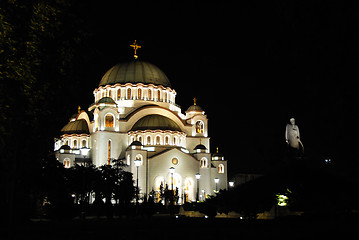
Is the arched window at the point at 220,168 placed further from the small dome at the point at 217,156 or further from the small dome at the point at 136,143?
the small dome at the point at 136,143

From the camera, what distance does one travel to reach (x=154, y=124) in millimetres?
53156

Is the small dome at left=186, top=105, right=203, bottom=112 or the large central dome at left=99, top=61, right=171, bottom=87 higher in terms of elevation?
the large central dome at left=99, top=61, right=171, bottom=87

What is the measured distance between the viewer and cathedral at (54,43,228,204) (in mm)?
50775

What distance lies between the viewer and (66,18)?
13.9 meters

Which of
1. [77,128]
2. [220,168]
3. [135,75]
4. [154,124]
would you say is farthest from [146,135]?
[220,168]

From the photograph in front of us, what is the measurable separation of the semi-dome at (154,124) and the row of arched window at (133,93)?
4385 mm

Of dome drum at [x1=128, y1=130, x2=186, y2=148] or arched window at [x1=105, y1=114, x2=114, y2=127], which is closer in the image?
dome drum at [x1=128, y1=130, x2=186, y2=148]

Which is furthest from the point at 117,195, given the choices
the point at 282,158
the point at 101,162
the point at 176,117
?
the point at 176,117

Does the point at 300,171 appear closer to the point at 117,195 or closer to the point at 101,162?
the point at 117,195

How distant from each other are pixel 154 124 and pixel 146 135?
160cm

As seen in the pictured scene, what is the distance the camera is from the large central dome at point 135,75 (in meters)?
58.0

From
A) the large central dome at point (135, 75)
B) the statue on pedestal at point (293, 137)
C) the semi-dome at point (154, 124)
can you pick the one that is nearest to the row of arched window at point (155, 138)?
the semi-dome at point (154, 124)

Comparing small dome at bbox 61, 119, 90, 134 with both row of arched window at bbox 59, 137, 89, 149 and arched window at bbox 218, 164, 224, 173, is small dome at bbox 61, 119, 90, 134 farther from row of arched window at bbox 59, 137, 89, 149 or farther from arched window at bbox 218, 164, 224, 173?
arched window at bbox 218, 164, 224, 173

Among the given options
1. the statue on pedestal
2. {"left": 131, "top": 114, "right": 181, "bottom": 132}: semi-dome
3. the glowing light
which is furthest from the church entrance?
the glowing light
